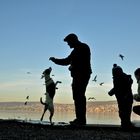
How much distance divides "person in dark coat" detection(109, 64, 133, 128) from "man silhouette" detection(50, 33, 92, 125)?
3.10 ft

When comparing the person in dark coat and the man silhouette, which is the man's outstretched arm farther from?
the person in dark coat

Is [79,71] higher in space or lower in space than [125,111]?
higher

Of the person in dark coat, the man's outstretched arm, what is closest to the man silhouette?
the man's outstretched arm

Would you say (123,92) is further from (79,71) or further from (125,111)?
(79,71)

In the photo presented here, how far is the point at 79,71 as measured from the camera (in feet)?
57.5

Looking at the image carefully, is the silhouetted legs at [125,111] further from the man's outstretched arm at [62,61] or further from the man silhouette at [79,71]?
the man's outstretched arm at [62,61]

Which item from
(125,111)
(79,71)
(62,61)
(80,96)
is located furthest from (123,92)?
(62,61)

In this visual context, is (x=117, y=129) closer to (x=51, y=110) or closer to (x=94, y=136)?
(x=94, y=136)

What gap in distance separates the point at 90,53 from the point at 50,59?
4.78ft

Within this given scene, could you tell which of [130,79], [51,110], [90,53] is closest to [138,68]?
[130,79]

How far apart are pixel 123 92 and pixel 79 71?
1654mm

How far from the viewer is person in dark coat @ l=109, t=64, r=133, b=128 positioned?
664 inches

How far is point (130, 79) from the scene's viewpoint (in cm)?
1686

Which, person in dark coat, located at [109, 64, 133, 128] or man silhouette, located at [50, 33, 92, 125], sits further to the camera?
man silhouette, located at [50, 33, 92, 125]
